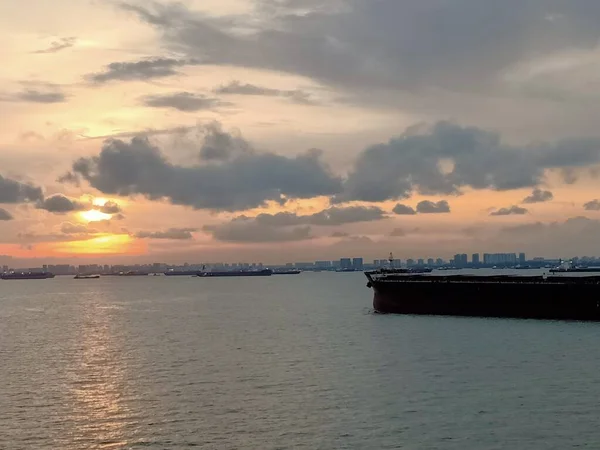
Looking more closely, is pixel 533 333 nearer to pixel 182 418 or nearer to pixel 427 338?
pixel 427 338

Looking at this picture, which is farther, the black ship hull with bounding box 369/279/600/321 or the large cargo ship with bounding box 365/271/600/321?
the large cargo ship with bounding box 365/271/600/321

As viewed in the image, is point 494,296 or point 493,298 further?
point 494,296

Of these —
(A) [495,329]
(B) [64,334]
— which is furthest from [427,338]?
(B) [64,334]

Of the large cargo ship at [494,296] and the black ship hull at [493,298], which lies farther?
the large cargo ship at [494,296]

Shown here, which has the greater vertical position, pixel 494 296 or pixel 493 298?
pixel 494 296
